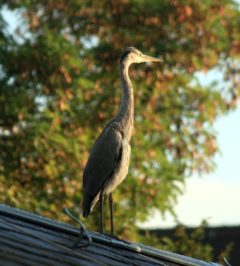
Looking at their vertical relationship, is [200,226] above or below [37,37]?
below

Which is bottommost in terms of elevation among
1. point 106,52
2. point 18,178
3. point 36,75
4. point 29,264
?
point 29,264

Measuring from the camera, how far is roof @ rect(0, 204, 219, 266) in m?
4.28

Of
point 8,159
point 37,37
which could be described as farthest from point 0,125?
point 37,37

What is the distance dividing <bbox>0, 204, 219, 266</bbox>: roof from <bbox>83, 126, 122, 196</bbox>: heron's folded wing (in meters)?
3.50

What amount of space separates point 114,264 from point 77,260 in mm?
351

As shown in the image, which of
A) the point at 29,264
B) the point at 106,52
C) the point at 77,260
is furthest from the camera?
the point at 106,52

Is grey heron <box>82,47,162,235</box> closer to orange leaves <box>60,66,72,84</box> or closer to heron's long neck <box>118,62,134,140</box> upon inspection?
heron's long neck <box>118,62,134,140</box>

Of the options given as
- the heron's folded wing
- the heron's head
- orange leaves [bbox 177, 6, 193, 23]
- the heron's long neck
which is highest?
orange leaves [bbox 177, 6, 193, 23]

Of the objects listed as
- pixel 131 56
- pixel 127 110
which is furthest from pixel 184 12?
pixel 127 110

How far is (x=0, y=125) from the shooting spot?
1773 centimetres

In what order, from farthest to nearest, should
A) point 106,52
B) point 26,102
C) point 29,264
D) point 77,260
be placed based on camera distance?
1. point 106,52
2. point 26,102
3. point 77,260
4. point 29,264

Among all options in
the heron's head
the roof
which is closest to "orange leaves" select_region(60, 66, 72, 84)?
the heron's head

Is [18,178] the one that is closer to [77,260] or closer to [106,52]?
[106,52]

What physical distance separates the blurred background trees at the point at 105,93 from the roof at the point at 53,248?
11.5 m
